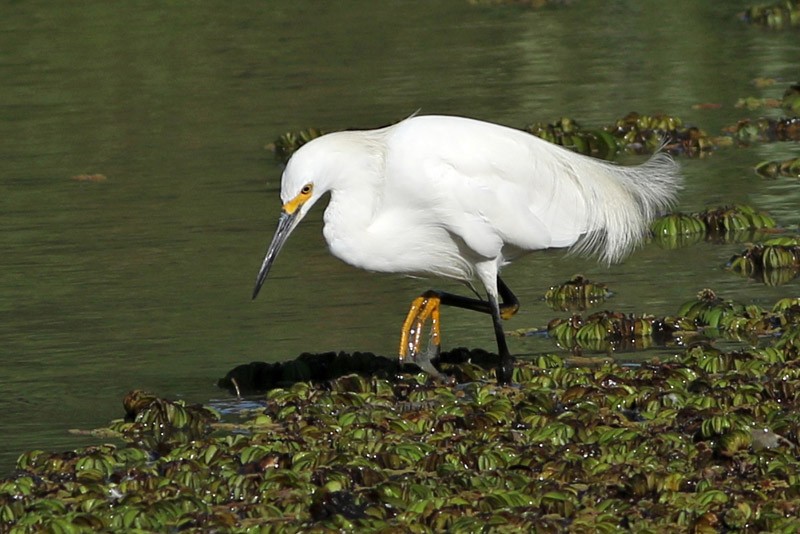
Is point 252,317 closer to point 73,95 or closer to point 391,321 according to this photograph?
point 391,321

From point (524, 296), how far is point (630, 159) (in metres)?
2.90

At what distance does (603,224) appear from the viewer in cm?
743

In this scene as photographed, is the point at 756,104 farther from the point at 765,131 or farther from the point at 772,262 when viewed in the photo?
the point at 772,262

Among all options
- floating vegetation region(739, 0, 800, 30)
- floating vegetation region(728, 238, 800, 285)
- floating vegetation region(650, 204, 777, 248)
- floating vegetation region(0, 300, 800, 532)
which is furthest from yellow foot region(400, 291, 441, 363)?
floating vegetation region(739, 0, 800, 30)

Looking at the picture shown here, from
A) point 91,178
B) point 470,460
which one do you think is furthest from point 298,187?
point 91,178

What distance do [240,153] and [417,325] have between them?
5100mm

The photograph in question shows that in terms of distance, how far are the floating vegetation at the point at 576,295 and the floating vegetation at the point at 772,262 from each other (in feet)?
2.63

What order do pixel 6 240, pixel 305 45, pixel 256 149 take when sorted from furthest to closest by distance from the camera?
1. pixel 305 45
2. pixel 256 149
3. pixel 6 240

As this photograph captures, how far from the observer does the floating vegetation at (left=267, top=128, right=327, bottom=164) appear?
1155 cm

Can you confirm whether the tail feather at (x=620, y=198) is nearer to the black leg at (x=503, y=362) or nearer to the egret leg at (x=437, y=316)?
the egret leg at (x=437, y=316)

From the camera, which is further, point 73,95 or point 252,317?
point 73,95

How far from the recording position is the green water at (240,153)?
25.8ft

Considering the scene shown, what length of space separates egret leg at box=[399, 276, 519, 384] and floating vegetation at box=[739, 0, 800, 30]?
27.8 feet

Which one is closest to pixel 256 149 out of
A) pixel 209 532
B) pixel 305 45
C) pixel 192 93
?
pixel 192 93
